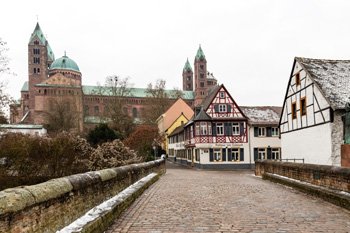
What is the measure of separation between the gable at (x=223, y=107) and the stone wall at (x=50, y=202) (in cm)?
3149

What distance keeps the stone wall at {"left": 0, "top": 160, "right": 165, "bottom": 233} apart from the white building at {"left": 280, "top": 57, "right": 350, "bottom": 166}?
629 inches

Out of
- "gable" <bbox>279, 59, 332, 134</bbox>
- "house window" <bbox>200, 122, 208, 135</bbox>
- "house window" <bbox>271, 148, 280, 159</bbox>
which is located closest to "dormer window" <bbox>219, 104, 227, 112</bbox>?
"house window" <bbox>200, 122, 208, 135</bbox>

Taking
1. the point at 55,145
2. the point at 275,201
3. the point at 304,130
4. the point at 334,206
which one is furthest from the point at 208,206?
the point at 55,145

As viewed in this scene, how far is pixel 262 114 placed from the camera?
134 feet

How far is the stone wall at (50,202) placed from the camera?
11.6 feet

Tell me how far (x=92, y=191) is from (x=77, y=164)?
830 inches

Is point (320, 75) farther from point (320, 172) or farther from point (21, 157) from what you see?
point (21, 157)

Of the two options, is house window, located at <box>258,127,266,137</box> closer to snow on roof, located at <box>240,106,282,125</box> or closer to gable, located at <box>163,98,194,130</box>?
snow on roof, located at <box>240,106,282,125</box>

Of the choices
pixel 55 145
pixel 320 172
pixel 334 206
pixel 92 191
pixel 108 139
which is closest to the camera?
pixel 92 191

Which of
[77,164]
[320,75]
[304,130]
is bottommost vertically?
[77,164]

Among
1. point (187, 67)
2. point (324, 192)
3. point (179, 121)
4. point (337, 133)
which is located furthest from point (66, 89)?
point (324, 192)

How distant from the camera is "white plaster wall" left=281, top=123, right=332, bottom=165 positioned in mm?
20266

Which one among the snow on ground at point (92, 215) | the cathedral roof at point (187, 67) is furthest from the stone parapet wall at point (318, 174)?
the cathedral roof at point (187, 67)

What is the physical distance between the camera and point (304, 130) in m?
23.5
